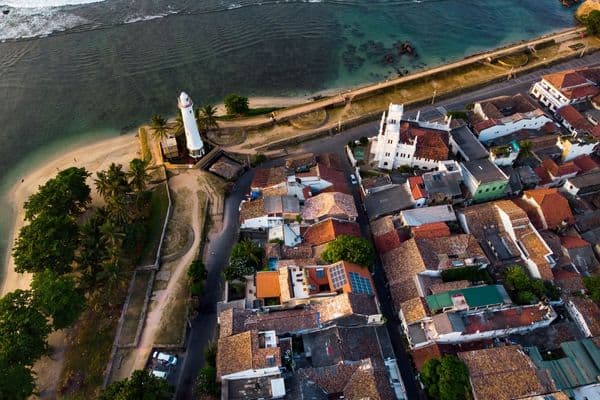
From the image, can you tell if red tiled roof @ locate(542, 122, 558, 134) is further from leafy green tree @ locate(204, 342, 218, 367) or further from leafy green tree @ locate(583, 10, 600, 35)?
leafy green tree @ locate(204, 342, 218, 367)

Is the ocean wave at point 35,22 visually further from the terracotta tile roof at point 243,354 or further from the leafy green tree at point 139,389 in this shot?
the terracotta tile roof at point 243,354

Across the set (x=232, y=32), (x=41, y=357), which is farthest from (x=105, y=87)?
(x=41, y=357)

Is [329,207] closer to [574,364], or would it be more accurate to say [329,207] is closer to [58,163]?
[574,364]

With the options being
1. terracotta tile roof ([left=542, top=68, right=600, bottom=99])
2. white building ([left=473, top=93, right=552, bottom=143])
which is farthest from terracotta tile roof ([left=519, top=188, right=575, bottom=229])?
terracotta tile roof ([left=542, top=68, right=600, bottom=99])

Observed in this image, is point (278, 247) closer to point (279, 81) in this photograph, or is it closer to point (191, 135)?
point (191, 135)

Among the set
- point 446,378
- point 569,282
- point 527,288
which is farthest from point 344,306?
point 569,282

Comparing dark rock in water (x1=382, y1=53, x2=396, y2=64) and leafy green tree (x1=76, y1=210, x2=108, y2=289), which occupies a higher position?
dark rock in water (x1=382, y1=53, x2=396, y2=64)
